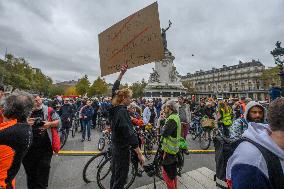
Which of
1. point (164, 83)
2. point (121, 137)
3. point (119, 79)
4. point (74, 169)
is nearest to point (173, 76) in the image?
point (164, 83)

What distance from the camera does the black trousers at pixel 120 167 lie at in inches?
162

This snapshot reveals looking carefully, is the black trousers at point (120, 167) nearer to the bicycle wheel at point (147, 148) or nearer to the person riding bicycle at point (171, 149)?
the person riding bicycle at point (171, 149)

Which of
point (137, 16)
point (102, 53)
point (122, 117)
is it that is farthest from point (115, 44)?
point (122, 117)

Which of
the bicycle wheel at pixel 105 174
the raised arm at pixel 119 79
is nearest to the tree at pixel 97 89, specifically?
the bicycle wheel at pixel 105 174

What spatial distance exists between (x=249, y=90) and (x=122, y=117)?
339ft

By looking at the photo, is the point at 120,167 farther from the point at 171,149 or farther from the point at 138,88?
the point at 138,88

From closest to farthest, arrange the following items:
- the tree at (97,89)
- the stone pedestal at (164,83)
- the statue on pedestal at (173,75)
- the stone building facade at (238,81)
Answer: the stone pedestal at (164,83) < the statue on pedestal at (173,75) < the tree at (97,89) < the stone building facade at (238,81)

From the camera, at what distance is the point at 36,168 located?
4.01 m

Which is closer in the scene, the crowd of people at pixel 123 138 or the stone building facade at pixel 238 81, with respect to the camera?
the crowd of people at pixel 123 138

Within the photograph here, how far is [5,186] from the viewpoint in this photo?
2.24 m

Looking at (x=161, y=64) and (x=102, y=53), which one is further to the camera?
(x=161, y=64)

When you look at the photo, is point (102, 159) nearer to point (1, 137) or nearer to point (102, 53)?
point (102, 53)

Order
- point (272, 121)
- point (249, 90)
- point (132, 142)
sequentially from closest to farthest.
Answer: point (272, 121) < point (132, 142) < point (249, 90)

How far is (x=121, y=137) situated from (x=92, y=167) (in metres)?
1.84
